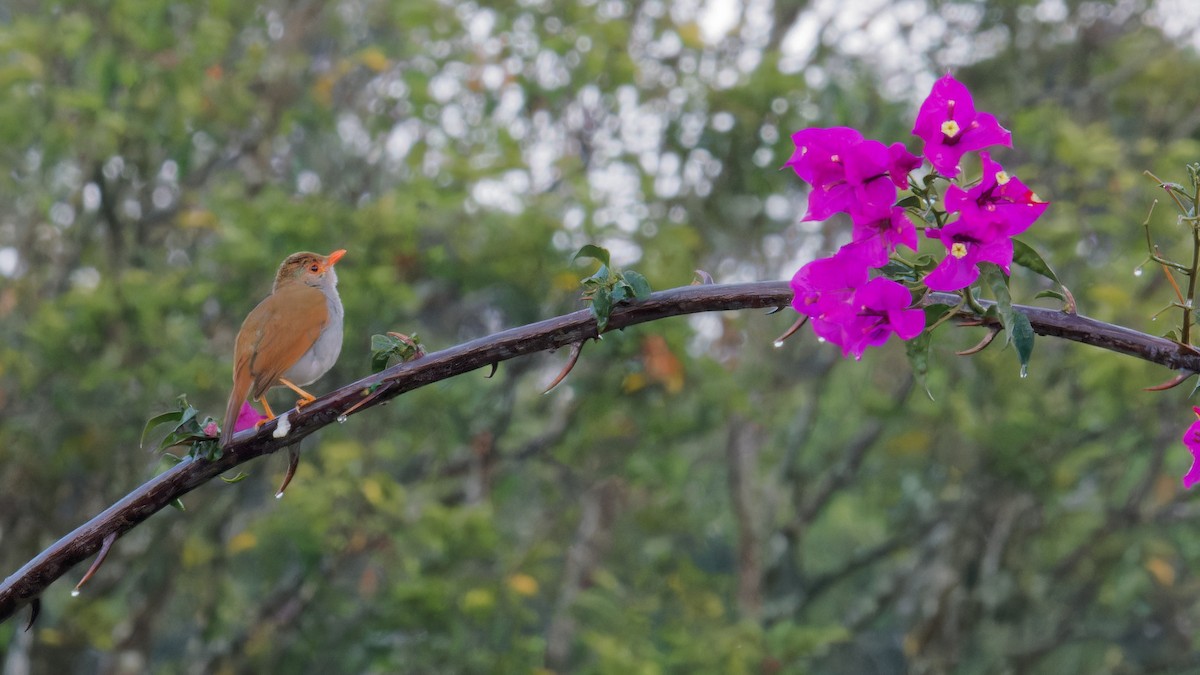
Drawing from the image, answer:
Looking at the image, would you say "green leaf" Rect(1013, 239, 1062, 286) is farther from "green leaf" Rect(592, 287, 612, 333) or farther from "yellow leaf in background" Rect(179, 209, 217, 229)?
"yellow leaf in background" Rect(179, 209, 217, 229)

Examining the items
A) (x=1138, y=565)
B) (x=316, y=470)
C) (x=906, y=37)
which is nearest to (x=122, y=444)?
(x=316, y=470)

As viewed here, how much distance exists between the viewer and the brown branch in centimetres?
116

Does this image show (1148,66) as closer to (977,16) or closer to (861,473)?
(977,16)

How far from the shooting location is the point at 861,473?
26.6ft

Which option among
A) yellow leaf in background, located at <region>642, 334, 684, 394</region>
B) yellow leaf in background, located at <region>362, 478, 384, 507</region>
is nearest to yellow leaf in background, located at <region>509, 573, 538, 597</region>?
yellow leaf in background, located at <region>362, 478, 384, 507</region>

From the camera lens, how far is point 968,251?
1.19m

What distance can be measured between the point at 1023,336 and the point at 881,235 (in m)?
0.15

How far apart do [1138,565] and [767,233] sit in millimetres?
2718

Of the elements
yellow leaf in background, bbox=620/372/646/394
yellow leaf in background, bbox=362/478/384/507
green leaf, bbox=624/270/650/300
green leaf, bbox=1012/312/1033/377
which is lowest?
green leaf, bbox=1012/312/1033/377

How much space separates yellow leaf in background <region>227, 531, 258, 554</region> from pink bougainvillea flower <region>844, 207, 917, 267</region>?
5.31 meters

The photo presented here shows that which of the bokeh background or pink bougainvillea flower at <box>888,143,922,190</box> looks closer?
pink bougainvillea flower at <box>888,143,922,190</box>

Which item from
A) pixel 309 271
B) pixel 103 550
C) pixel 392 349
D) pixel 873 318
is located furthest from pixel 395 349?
pixel 309 271

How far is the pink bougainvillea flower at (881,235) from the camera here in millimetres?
1192

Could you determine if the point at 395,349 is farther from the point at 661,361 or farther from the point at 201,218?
the point at 201,218
